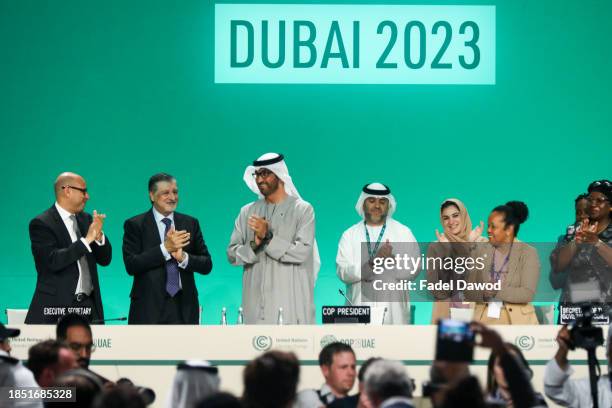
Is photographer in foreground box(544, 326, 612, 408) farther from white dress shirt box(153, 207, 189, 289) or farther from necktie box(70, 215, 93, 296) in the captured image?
necktie box(70, 215, 93, 296)

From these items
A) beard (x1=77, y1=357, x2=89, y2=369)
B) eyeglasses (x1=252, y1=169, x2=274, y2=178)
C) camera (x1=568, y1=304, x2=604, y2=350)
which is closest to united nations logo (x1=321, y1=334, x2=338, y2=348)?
eyeglasses (x1=252, y1=169, x2=274, y2=178)

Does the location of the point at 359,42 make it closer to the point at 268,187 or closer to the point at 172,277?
the point at 268,187

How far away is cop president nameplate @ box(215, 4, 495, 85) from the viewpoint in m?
9.38

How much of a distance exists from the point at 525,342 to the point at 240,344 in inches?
61.4

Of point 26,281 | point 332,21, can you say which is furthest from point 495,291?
point 26,281

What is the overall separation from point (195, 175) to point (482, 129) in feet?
7.42

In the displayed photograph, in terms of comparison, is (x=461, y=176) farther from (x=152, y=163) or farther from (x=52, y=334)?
(x=52, y=334)

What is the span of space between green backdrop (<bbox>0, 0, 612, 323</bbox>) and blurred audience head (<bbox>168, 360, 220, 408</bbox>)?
16.8 ft

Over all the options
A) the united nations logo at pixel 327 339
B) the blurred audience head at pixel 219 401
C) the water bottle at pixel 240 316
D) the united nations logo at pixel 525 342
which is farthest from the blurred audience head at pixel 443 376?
the water bottle at pixel 240 316

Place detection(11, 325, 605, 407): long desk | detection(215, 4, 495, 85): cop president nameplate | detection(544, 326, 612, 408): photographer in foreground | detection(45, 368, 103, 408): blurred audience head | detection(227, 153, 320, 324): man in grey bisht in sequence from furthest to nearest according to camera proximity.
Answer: detection(215, 4, 495, 85): cop president nameplate → detection(227, 153, 320, 324): man in grey bisht → detection(11, 325, 605, 407): long desk → detection(544, 326, 612, 408): photographer in foreground → detection(45, 368, 103, 408): blurred audience head

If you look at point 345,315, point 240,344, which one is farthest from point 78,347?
point 345,315

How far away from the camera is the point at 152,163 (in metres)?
9.55

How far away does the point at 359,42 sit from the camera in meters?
9.41

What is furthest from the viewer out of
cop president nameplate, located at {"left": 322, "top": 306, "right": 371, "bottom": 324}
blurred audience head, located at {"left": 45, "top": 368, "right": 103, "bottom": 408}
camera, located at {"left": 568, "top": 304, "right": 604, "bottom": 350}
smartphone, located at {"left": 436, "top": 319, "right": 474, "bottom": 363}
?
cop president nameplate, located at {"left": 322, "top": 306, "right": 371, "bottom": 324}
